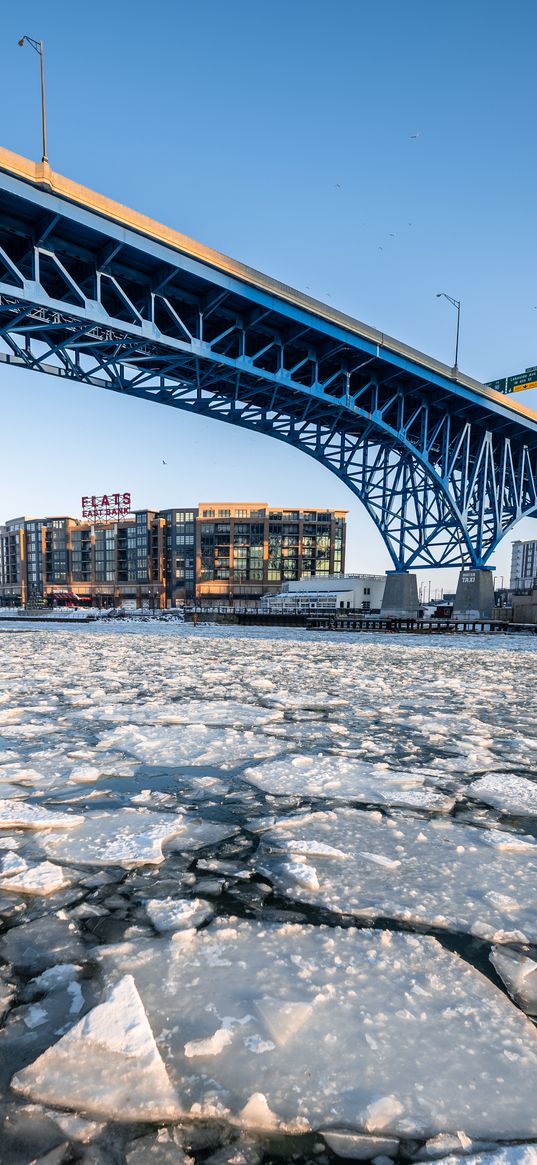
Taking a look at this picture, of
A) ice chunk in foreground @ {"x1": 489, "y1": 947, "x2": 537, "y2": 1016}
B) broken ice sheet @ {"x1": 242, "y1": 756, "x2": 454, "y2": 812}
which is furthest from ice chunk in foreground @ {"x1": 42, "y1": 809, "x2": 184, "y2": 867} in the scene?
ice chunk in foreground @ {"x1": 489, "y1": 947, "x2": 537, "y2": 1016}

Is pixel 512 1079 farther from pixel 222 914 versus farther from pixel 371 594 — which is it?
pixel 371 594

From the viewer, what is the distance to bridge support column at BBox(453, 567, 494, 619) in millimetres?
25953

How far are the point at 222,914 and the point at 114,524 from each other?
303ft

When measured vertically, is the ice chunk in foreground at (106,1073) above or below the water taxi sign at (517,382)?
below

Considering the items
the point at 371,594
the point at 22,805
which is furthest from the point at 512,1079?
the point at 371,594

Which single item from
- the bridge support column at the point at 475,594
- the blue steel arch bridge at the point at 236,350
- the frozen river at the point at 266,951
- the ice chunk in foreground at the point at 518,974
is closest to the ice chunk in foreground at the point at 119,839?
the frozen river at the point at 266,951

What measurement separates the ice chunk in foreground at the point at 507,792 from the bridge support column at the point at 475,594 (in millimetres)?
24022

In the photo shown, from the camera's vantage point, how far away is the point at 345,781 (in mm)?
3084

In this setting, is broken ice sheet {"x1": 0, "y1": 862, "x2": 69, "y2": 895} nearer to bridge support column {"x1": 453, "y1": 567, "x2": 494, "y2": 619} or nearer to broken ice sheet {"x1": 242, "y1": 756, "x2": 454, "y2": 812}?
broken ice sheet {"x1": 242, "y1": 756, "x2": 454, "y2": 812}

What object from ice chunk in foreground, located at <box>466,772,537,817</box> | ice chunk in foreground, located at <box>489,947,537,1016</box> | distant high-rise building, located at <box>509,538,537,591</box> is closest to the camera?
ice chunk in foreground, located at <box>489,947,537,1016</box>

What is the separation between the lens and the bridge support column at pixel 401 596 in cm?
2569

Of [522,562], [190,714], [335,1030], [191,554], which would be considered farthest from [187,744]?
[522,562]

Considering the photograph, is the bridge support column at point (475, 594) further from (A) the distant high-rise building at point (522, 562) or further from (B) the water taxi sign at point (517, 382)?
(A) the distant high-rise building at point (522, 562)

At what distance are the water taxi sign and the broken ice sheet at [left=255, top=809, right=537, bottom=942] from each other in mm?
28909
